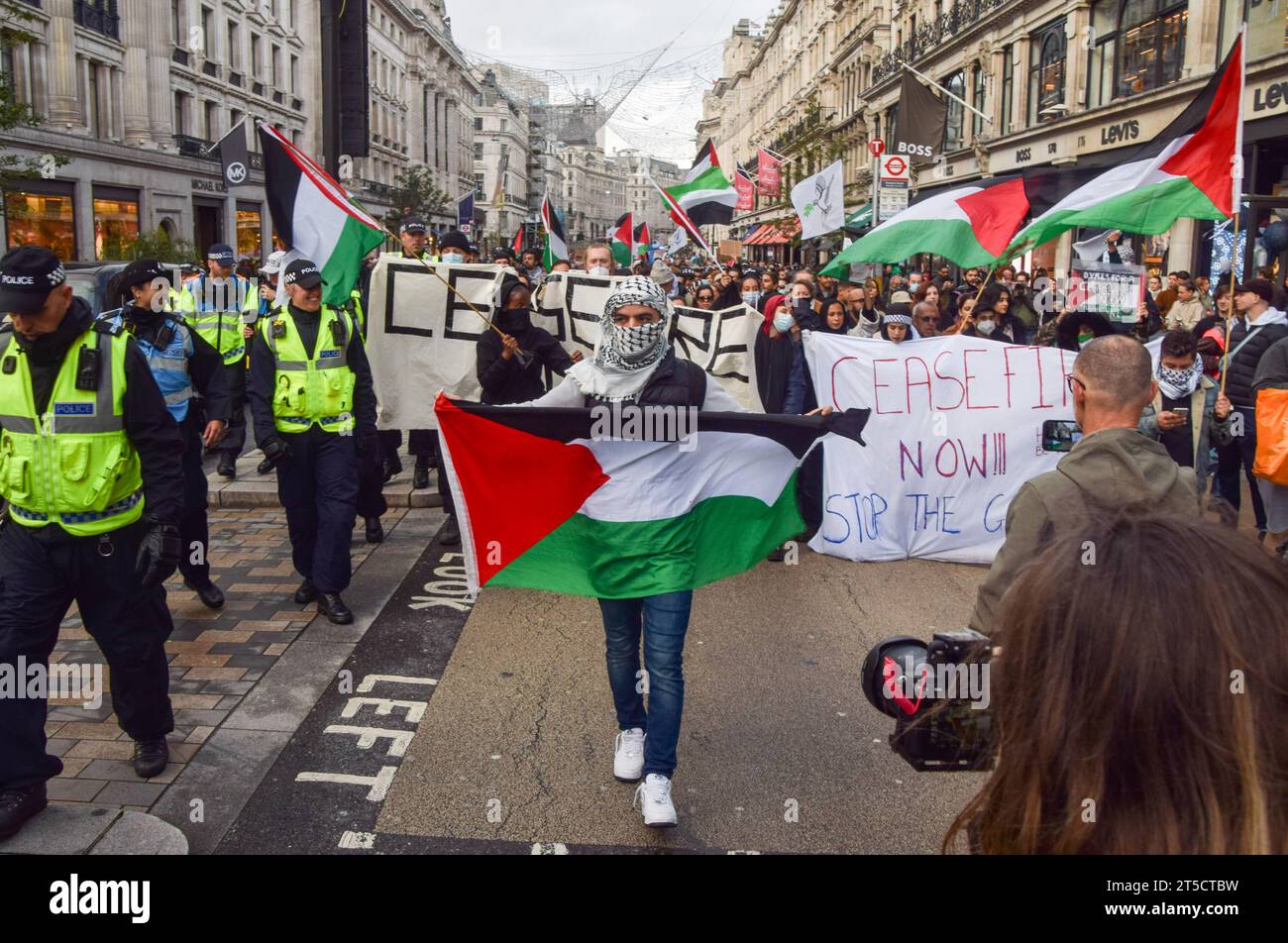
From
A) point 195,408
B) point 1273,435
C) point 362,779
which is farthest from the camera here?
point 1273,435

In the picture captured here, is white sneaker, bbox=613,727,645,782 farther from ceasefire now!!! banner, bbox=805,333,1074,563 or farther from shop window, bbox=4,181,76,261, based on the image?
shop window, bbox=4,181,76,261

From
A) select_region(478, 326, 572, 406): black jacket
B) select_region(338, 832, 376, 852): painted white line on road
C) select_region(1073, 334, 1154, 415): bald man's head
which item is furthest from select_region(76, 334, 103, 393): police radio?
select_region(1073, 334, 1154, 415): bald man's head

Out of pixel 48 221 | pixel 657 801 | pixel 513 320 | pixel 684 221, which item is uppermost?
pixel 48 221

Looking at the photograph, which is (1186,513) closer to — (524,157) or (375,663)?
(375,663)

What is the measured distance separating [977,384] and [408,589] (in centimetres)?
408

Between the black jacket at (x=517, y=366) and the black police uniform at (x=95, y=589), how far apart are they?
3012 millimetres

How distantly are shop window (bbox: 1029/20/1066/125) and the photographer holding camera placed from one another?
92.6 ft

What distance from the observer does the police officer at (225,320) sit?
976cm

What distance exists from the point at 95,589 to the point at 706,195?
12.6m

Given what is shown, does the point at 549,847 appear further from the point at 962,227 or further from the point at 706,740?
the point at 962,227

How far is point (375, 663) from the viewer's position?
226 inches

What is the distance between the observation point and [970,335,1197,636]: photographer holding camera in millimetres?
2904

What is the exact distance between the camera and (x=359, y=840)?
3.94m

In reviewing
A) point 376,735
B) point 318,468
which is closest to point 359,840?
point 376,735
